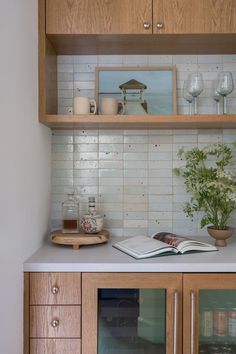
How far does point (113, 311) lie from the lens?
1357 millimetres

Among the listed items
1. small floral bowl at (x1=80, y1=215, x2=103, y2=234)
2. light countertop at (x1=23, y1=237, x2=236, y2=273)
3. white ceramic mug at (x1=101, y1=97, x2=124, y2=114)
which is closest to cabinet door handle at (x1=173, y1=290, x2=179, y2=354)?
light countertop at (x1=23, y1=237, x2=236, y2=273)

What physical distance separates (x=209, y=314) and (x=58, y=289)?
670 millimetres

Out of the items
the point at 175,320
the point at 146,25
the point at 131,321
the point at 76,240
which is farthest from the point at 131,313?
the point at 146,25

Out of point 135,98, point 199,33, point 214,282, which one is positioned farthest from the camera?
point 135,98

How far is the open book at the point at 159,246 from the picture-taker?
4.64ft

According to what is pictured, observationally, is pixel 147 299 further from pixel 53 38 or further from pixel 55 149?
pixel 53 38

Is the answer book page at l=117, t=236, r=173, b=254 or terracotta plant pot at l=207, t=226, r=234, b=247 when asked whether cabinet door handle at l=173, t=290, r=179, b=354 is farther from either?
terracotta plant pot at l=207, t=226, r=234, b=247

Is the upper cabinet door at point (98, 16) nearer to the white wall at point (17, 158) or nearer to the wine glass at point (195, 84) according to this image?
the white wall at point (17, 158)

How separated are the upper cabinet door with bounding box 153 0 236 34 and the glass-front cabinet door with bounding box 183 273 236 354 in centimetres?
116

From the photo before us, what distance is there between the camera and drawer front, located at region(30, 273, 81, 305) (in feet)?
4.28

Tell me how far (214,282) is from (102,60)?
1.35 meters

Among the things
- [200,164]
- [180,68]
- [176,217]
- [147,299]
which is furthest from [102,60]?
[147,299]

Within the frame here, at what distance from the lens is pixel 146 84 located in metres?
1.81

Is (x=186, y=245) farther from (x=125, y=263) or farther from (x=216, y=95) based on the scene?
(x=216, y=95)
